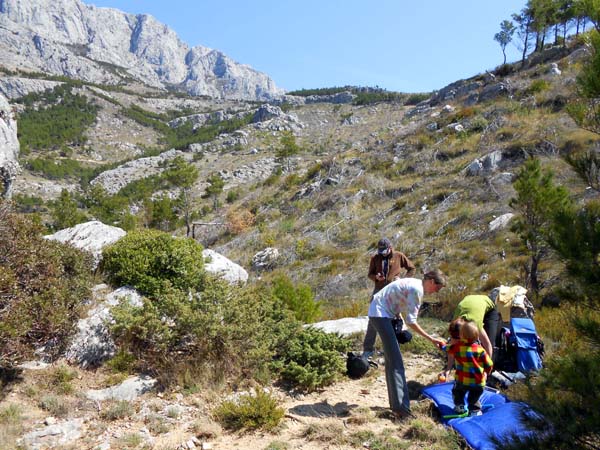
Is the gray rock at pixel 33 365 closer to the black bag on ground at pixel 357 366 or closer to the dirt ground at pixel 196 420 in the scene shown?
the dirt ground at pixel 196 420

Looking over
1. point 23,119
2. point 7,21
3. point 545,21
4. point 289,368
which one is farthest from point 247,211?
point 7,21

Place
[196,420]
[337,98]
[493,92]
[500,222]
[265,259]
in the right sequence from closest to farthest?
[196,420] < [500,222] < [265,259] < [493,92] < [337,98]

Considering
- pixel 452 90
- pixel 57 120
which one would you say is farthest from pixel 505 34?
pixel 57 120

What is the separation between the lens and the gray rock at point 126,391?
4965 mm

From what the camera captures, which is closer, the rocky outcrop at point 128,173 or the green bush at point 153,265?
the green bush at point 153,265

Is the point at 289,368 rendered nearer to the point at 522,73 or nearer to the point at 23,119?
the point at 522,73

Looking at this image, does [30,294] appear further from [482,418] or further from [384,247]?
[482,418]

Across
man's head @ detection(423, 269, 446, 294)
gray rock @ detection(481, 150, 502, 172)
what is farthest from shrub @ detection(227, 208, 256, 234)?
man's head @ detection(423, 269, 446, 294)

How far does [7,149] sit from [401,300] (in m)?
9.98

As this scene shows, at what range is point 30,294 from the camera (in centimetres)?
540

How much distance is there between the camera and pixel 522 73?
2991 cm

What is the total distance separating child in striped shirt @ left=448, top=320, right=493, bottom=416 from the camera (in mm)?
4180

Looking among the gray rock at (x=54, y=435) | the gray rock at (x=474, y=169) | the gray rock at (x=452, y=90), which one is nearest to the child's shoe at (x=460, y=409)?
the gray rock at (x=54, y=435)

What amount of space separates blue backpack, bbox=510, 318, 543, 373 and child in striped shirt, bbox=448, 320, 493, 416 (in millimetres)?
1124
